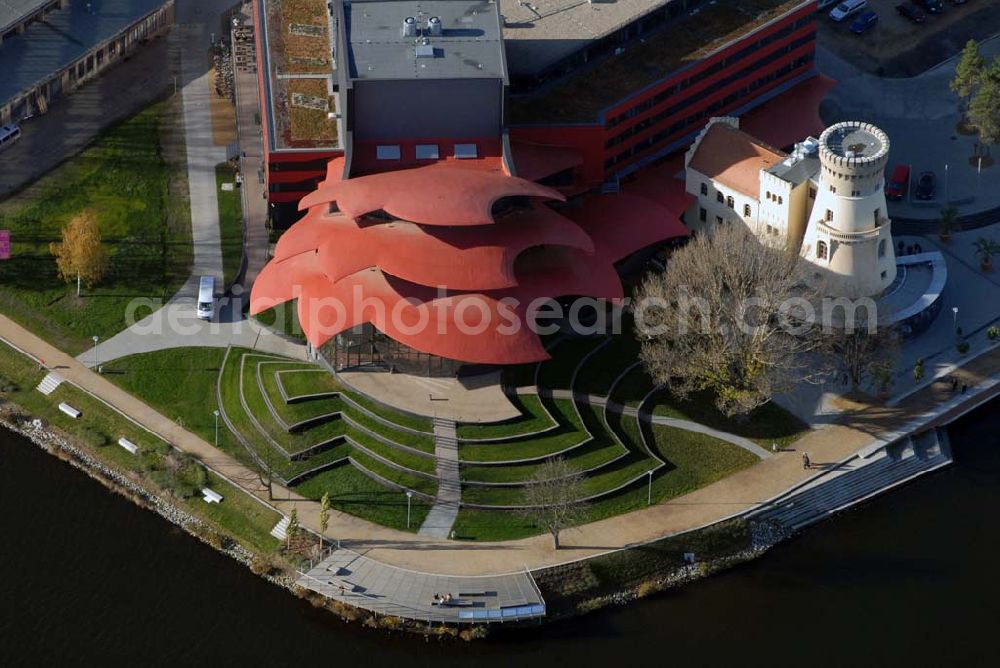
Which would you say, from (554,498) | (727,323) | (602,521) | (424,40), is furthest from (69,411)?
(727,323)

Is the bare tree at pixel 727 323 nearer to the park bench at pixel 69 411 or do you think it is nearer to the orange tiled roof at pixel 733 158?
the orange tiled roof at pixel 733 158

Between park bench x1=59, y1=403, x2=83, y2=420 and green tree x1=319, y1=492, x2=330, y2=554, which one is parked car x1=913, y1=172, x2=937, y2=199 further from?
park bench x1=59, y1=403, x2=83, y2=420

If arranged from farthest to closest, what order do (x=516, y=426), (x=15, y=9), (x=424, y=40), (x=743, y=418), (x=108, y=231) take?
1. (x=15, y=9)
2. (x=108, y=231)
3. (x=424, y=40)
4. (x=743, y=418)
5. (x=516, y=426)

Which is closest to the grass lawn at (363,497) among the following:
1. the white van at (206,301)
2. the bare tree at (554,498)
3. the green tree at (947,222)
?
the bare tree at (554,498)

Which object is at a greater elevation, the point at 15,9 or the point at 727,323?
the point at 15,9

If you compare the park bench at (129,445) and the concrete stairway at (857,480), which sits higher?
the park bench at (129,445)

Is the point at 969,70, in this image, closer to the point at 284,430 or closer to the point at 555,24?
the point at 555,24

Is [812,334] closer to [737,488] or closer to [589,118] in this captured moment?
[737,488]
